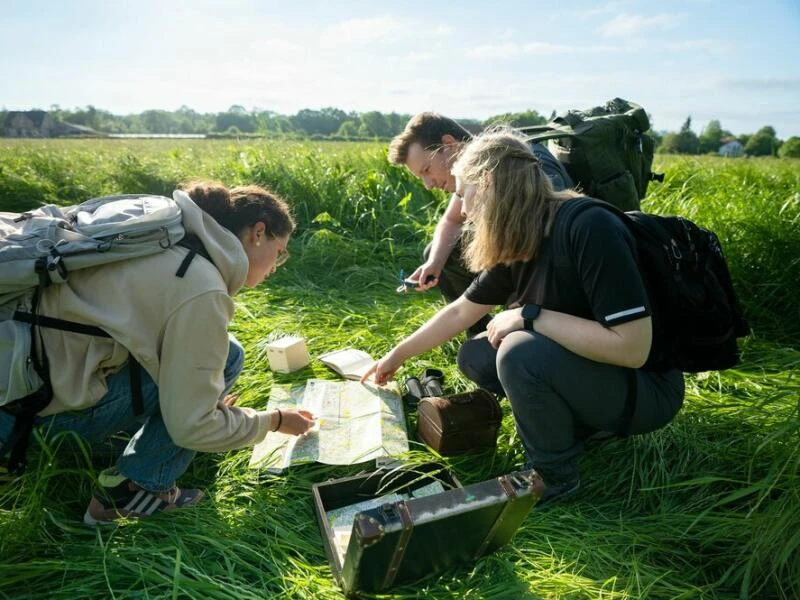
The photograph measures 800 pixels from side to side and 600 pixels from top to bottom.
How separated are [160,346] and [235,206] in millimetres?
537

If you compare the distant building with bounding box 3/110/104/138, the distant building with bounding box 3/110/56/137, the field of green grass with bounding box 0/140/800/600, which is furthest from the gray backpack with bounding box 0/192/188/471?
the distant building with bounding box 3/110/56/137

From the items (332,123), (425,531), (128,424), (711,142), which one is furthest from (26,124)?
(711,142)

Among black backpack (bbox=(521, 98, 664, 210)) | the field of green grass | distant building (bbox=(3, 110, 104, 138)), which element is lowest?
the field of green grass

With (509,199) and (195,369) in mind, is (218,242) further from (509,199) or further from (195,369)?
(509,199)

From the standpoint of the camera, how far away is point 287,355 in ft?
9.78

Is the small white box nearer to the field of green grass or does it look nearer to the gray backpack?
the field of green grass

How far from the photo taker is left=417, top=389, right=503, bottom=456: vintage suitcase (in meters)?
2.26

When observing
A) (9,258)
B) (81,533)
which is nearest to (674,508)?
(81,533)

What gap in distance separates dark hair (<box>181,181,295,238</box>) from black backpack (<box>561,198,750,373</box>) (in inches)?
41.2

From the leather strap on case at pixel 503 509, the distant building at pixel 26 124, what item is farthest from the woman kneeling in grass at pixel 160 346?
the distant building at pixel 26 124

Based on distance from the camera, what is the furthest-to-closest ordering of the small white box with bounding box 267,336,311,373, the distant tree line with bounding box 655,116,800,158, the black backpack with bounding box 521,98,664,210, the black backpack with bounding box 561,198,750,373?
1. the distant tree line with bounding box 655,116,800,158
2. the small white box with bounding box 267,336,311,373
3. the black backpack with bounding box 521,98,664,210
4. the black backpack with bounding box 561,198,750,373

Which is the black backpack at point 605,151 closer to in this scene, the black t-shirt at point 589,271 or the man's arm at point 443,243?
the man's arm at point 443,243

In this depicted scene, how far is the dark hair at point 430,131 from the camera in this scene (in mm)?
3182

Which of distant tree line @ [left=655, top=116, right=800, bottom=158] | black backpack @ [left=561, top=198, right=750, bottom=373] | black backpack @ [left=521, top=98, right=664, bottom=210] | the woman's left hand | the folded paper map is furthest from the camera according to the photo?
distant tree line @ [left=655, top=116, right=800, bottom=158]
